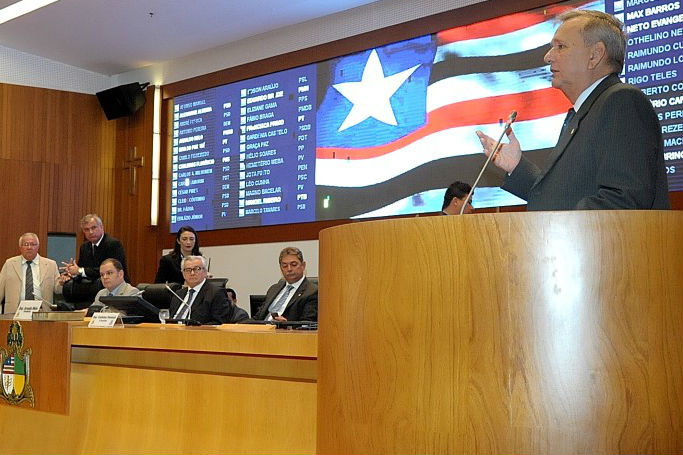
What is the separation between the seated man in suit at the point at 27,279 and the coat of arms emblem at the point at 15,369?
10.6 feet

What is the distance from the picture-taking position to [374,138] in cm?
720

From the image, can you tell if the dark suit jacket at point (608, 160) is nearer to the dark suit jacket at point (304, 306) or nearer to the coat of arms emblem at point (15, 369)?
the coat of arms emblem at point (15, 369)

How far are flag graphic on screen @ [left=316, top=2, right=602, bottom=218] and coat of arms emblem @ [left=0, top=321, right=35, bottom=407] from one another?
11.8 ft

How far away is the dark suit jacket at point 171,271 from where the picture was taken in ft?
23.6

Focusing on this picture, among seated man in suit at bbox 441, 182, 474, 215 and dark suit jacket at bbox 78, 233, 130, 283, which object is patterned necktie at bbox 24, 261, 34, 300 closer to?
dark suit jacket at bbox 78, 233, 130, 283

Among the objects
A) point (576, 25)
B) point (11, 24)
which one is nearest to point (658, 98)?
point (576, 25)

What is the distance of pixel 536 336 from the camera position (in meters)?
1.64

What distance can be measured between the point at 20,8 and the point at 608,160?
705cm

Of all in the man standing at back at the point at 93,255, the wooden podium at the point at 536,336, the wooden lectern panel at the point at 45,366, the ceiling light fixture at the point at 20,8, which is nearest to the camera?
the wooden podium at the point at 536,336

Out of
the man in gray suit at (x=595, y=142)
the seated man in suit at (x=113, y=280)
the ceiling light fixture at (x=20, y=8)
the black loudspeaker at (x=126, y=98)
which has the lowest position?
the seated man in suit at (x=113, y=280)

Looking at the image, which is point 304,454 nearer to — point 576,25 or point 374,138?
point 576,25

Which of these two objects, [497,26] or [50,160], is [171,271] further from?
[497,26]

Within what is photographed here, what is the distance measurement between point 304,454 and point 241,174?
5.89 m

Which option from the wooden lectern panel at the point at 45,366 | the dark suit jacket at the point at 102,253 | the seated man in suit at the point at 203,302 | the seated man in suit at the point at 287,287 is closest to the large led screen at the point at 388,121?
the dark suit jacket at the point at 102,253
